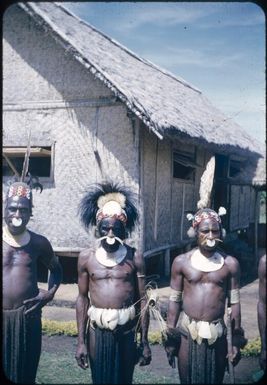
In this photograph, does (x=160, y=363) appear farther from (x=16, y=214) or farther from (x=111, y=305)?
(x=16, y=214)

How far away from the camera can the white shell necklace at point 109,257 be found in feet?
13.2

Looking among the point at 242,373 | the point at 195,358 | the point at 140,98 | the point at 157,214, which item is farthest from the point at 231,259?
the point at 157,214

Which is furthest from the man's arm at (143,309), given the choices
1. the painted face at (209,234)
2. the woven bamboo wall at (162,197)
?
the woven bamboo wall at (162,197)

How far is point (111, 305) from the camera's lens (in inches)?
155

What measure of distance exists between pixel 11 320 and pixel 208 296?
6.28 ft

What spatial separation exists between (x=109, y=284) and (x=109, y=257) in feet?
0.85

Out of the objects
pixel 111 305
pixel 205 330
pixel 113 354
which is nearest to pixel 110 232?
pixel 111 305

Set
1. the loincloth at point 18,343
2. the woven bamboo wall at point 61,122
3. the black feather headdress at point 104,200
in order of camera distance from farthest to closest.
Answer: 1. the woven bamboo wall at point 61,122
2. the black feather headdress at point 104,200
3. the loincloth at point 18,343

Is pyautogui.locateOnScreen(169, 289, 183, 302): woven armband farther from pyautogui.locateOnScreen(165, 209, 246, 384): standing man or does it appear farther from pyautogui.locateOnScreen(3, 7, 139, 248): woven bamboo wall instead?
pyautogui.locateOnScreen(3, 7, 139, 248): woven bamboo wall

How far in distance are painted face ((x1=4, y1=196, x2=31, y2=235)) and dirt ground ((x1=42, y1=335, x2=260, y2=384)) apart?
89.3 inches

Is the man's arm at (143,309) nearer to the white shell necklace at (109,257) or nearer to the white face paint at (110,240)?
the white shell necklace at (109,257)

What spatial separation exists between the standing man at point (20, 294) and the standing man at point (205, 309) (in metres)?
1.36

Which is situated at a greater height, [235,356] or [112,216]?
[112,216]

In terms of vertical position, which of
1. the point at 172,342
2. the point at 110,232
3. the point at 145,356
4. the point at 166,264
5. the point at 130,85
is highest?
the point at 130,85
